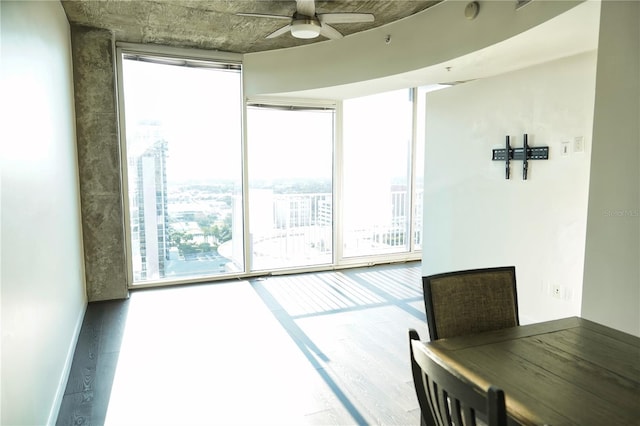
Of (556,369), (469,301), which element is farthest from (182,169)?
(556,369)

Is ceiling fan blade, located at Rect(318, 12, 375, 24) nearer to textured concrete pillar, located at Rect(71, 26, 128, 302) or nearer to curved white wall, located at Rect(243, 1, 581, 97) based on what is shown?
curved white wall, located at Rect(243, 1, 581, 97)

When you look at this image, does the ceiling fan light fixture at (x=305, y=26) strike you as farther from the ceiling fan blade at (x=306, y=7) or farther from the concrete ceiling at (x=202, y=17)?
the concrete ceiling at (x=202, y=17)

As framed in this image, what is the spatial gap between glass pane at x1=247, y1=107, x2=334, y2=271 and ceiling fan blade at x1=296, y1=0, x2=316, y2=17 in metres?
2.23

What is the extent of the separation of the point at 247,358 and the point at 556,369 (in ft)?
7.37

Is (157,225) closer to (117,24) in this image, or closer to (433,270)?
(117,24)

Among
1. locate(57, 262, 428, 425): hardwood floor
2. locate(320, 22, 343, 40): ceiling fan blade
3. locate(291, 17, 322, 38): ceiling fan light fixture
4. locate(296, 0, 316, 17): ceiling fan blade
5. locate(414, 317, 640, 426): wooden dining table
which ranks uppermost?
locate(296, 0, 316, 17): ceiling fan blade

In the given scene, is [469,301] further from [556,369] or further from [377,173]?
[377,173]

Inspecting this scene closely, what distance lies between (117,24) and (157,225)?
2.17 metres

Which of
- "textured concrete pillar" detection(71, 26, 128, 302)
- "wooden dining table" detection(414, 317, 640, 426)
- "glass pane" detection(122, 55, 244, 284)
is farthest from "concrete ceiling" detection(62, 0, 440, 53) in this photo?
"wooden dining table" detection(414, 317, 640, 426)

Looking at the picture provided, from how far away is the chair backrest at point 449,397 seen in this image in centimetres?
90

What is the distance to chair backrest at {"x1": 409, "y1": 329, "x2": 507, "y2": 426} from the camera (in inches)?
35.6

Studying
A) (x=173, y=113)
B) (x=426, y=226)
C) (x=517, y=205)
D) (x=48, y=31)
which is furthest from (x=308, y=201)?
(x=48, y=31)

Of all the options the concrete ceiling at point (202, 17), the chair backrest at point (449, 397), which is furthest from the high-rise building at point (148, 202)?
the chair backrest at point (449, 397)

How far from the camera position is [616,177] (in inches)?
88.0
